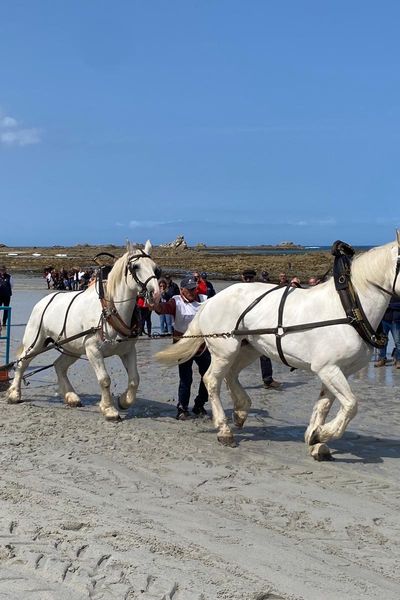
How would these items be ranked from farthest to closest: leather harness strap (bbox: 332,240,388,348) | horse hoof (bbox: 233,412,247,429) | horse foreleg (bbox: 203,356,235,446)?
1. horse hoof (bbox: 233,412,247,429)
2. horse foreleg (bbox: 203,356,235,446)
3. leather harness strap (bbox: 332,240,388,348)

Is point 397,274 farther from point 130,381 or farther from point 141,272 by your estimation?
point 130,381

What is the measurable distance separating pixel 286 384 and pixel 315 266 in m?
47.9

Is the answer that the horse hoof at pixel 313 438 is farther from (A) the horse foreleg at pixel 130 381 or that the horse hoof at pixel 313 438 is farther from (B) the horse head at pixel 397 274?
(A) the horse foreleg at pixel 130 381

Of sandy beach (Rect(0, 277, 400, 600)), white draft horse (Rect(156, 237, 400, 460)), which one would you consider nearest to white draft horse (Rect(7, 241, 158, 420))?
sandy beach (Rect(0, 277, 400, 600))

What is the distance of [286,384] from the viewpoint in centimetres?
1228

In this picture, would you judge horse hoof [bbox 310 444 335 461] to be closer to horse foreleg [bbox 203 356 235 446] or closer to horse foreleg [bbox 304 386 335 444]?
horse foreleg [bbox 304 386 335 444]

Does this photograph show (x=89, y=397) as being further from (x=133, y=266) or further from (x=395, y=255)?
(x=395, y=255)

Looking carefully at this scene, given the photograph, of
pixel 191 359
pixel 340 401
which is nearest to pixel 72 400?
pixel 191 359

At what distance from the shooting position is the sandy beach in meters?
4.43

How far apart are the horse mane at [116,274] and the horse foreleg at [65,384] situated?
→ 155cm

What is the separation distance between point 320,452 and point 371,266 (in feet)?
6.61

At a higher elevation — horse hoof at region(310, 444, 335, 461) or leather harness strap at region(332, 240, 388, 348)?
leather harness strap at region(332, 240, 388, 348)

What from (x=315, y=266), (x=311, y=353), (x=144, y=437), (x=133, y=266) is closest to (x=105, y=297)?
(x=133, y=266)

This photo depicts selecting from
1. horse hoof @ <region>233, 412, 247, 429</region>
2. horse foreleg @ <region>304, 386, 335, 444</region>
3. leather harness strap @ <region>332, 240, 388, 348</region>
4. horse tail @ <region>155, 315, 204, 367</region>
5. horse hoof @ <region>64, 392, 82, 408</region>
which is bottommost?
horse hoof @ <region>64, 392, 82, 408</region>
